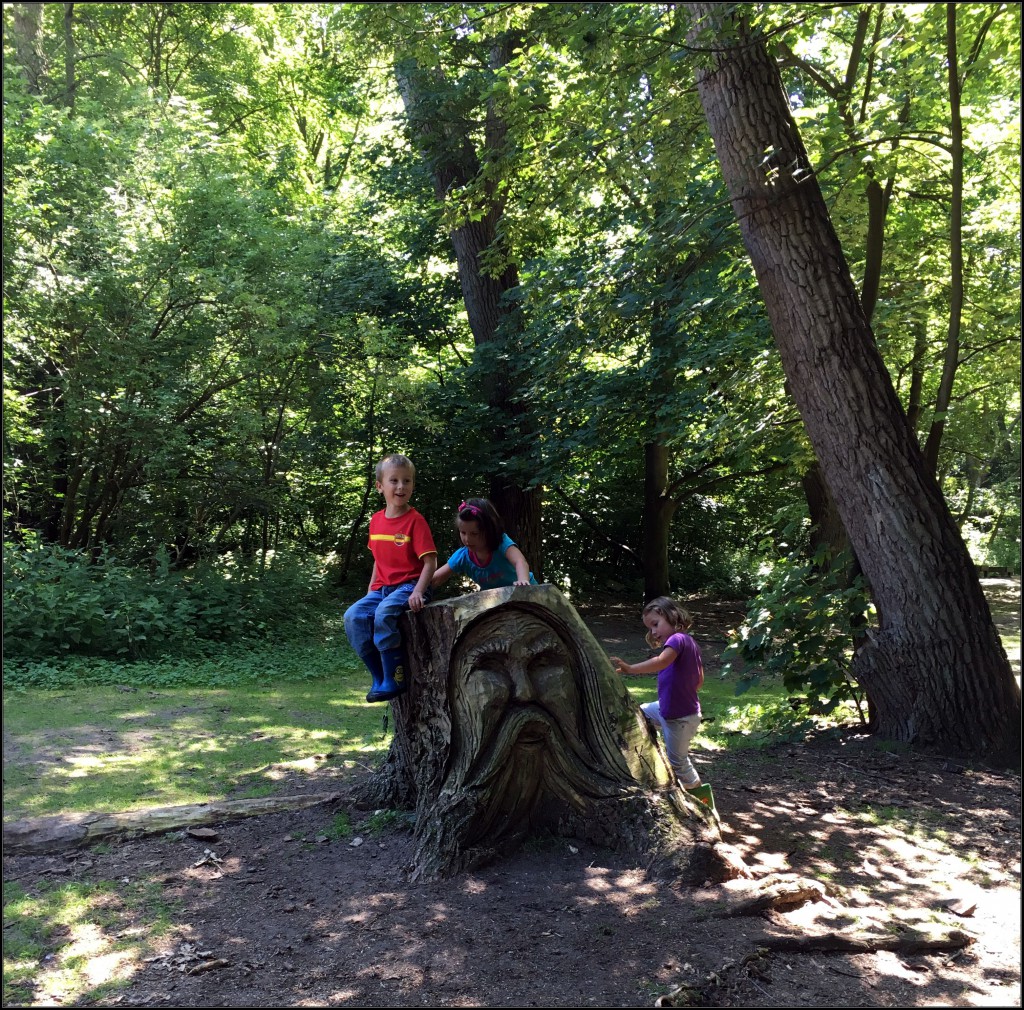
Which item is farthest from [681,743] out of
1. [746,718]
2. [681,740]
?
[746,718]

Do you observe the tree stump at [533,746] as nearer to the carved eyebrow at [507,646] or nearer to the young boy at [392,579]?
the carved eyebrow at [507,646]

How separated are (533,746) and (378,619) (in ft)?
3.50

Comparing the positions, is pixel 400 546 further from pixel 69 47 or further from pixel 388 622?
pixel 69 47

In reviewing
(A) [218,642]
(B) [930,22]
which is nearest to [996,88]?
(B) [930,22]

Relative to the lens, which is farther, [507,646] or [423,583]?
[423,583]

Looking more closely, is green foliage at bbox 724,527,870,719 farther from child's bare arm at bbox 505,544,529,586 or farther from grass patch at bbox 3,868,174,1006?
grass patch at bbox 3,868,174,1006

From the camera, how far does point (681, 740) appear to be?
16.9 feet

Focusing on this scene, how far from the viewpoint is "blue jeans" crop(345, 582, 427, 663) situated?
4828mm

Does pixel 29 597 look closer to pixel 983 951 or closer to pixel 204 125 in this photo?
pixel 204 125

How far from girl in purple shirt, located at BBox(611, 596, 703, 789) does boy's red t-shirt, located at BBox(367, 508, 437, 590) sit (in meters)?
1.21

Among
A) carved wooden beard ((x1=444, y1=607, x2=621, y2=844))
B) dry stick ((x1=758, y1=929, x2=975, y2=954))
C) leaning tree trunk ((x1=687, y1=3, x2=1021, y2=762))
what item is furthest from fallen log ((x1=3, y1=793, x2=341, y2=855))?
leaning tree trunk ((x1=687, y1=3, x2=1021, y2=762))

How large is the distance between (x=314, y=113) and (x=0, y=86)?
63.1 ft

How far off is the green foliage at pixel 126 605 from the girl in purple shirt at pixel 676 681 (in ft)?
23.7

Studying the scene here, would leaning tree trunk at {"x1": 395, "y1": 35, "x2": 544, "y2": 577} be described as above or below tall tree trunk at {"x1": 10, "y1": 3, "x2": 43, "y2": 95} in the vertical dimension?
above
